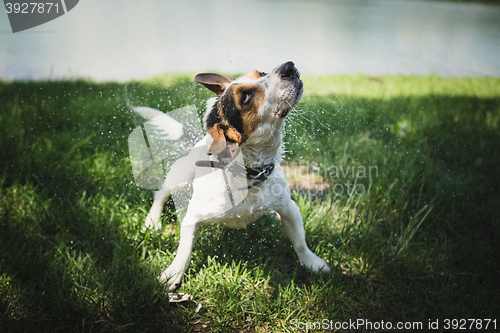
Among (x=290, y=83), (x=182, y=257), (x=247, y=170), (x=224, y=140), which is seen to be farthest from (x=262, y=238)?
(x=290, y=83)

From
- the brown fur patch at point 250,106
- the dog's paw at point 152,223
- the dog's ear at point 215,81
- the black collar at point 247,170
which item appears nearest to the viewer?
the brown fur patch at point 250,106

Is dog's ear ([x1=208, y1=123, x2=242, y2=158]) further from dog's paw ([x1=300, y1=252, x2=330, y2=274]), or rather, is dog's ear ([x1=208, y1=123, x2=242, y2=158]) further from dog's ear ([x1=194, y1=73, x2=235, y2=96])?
dog's paw ([x1=300, y1=252, x2=330, y2=274])

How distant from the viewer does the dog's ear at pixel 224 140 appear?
1.40 meters

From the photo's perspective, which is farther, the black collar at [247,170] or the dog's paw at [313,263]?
the dog's paw at [313,263]

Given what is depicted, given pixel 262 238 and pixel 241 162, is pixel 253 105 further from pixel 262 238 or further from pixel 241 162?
pixel 262 238

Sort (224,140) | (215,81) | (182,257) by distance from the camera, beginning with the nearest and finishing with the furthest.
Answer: (224,140) → (215,81) → (182,257)

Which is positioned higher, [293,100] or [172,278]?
[293,100]

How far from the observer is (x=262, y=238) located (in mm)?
2225

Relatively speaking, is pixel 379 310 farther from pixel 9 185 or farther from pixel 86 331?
pixel 9 185

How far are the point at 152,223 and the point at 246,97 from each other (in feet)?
4.16

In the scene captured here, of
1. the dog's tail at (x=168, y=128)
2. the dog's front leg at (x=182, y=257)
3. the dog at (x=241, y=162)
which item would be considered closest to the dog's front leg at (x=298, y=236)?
the dog at (x=241, y=162)

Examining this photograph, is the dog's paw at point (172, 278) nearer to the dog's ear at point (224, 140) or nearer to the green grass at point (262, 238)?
the green grass at point (262, 238)

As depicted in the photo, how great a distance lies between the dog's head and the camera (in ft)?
4.86

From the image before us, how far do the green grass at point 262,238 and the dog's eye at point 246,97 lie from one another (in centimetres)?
35
